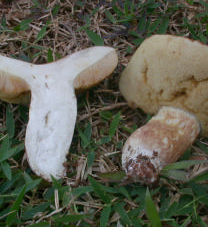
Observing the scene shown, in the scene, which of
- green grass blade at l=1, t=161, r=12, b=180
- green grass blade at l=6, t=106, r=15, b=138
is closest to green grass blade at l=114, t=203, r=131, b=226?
green grass blade at l=1, t=161, r=12, b=180

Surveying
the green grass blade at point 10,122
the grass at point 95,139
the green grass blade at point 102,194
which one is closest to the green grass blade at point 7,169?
the grass at point 95,139

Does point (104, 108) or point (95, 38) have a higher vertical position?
point (95, 38)

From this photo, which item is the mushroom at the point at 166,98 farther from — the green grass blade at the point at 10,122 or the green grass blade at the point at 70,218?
the green grass blade at the point at 10,122

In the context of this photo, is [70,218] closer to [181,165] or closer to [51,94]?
[181,165]

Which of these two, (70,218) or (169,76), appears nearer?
(70,218)

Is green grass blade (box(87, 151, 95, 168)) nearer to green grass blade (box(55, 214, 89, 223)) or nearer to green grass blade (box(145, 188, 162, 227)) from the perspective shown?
green grass blade (box(55, 214, 89, 223))

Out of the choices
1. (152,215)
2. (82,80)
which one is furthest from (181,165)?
(82,80)

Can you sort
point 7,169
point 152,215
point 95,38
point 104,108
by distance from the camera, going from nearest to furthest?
point 152,215 → point 7,169 → point 104,108 → point 95,38
